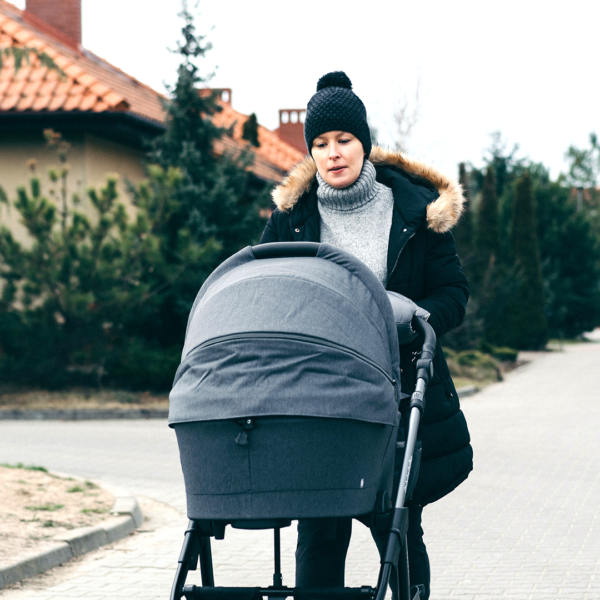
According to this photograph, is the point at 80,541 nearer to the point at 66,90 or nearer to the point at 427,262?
the point at 427,262

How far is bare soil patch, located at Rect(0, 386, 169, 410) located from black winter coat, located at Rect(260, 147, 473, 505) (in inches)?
433

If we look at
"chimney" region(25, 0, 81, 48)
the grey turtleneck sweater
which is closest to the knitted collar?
the grey turtleneck sweater

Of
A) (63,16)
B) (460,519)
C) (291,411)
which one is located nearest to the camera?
(291,411)

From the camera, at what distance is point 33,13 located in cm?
2470

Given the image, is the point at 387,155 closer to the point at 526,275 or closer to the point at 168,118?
the point at 168,118

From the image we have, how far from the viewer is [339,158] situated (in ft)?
11.5

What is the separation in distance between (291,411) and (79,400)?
12616mm

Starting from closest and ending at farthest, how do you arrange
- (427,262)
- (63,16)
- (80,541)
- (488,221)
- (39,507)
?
1. (427,262)
2. (80,541)
3. (39,507)
4. (63,16)
5. (488,221)

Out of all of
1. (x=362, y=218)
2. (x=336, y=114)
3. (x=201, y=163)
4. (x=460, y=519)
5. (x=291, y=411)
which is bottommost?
(x=460, y=519)

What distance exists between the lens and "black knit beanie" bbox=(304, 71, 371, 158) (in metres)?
3.51

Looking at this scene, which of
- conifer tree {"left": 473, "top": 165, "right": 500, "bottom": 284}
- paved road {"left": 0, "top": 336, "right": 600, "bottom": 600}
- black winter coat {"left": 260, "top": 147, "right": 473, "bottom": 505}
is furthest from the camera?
conifer tree {"left": 473, "top": 165, "right": 500, "bottom": 284}

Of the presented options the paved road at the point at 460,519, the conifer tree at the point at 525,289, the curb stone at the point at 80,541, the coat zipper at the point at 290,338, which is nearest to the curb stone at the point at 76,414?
the paved road at the point at 460,519

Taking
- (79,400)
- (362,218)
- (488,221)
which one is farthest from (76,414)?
(488,221)

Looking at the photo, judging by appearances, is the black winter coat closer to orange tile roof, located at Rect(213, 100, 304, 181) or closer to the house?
the house
